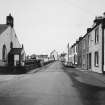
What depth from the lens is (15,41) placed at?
4391 cm

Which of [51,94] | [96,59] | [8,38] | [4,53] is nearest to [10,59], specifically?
[4,53]

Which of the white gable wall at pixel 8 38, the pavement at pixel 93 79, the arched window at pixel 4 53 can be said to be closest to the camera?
the pavement at pixel 93 79

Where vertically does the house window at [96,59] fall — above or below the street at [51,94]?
above

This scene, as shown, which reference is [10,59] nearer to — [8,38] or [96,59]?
[8,38]

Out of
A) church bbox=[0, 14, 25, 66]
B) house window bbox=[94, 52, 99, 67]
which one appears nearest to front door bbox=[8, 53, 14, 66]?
church bbox=[0, 14, 25, 66]

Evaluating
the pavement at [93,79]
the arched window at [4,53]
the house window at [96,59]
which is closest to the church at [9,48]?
the arched window at [4,53]

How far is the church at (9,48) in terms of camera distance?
35719 millimetres

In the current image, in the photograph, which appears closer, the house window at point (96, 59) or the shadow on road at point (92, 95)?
the shadow on road at point (92, 95)

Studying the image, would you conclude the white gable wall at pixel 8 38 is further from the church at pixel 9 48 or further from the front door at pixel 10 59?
the front door at pixel 10 59

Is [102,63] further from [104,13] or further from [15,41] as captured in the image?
[15,41]

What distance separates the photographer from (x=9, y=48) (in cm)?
3928

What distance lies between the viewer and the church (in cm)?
3572

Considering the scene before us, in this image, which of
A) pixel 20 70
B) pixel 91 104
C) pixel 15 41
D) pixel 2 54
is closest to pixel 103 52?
pixel 20 70

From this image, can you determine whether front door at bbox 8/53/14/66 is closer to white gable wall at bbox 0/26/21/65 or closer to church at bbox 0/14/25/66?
church at bbox 0/14/25/66
